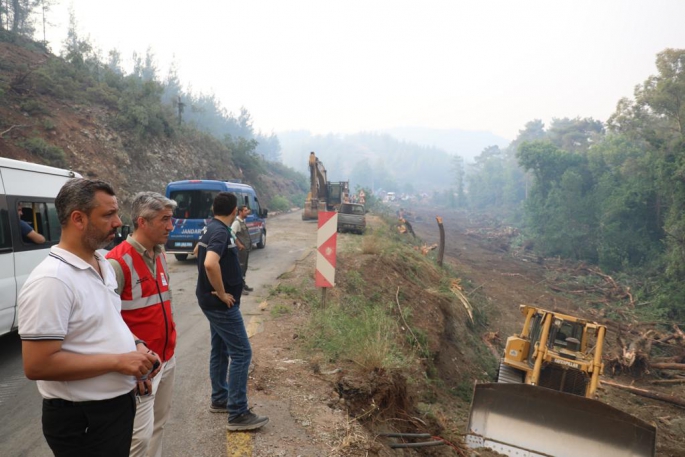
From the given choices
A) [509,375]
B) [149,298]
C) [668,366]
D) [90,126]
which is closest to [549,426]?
[509,375]

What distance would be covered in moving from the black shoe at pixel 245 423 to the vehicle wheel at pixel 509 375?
20.7 ft

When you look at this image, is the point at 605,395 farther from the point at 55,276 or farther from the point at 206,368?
the point at 55,276

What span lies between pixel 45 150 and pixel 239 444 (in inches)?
722

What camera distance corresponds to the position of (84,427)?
1.75m

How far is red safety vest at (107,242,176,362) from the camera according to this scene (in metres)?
2.44

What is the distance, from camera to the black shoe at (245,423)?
11.6 ft

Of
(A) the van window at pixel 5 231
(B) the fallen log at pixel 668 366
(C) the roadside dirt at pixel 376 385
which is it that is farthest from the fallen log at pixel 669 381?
(A) the van window at pixel 5 231

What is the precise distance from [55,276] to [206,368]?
3.84m

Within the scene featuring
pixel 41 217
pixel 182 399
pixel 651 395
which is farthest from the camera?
pixel 651 395

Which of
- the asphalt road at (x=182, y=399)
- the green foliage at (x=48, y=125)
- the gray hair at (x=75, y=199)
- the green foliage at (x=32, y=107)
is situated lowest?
the asphalt road at (x=182, y=399)

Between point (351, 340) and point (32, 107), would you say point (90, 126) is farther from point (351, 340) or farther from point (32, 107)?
point (351, 340)

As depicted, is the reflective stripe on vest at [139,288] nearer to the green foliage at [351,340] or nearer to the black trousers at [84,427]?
the black trousers at [84,427]

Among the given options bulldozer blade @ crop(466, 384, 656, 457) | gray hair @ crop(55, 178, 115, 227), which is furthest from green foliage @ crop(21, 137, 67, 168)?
gray hair @ crop(55, 178, 115, 227)

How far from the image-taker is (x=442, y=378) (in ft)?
30.5
